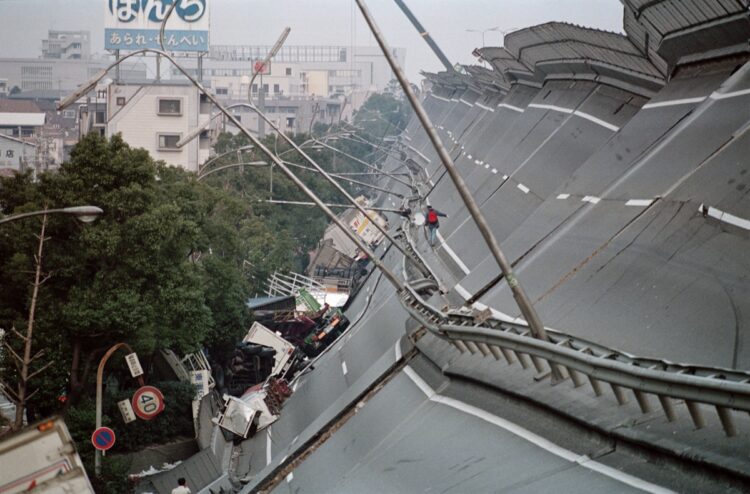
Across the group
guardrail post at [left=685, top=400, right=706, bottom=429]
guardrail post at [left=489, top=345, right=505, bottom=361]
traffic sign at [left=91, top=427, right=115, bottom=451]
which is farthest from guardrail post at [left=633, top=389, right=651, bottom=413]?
traffic sign at [left=91, top=427, right=115, bottom=451]

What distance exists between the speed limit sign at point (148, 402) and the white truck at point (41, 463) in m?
17.0

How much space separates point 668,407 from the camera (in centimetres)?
732

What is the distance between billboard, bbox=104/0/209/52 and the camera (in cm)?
10550

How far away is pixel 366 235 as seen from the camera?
6769 centimetres

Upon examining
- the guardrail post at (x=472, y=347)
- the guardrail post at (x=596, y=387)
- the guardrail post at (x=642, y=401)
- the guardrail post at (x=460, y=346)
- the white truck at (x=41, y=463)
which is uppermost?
the guardrail post at (x=642, y=401)

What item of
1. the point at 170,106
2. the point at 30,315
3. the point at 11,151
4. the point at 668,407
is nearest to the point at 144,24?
the point at 170,106

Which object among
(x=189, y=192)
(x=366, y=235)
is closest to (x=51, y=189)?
(x=189, y=192)

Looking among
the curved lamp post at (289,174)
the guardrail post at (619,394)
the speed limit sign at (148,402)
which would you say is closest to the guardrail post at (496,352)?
the guardrail post at (619,394)

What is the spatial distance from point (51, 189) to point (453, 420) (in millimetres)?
20608

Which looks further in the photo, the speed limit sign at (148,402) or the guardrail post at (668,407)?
the speed limit sign at (148,402)

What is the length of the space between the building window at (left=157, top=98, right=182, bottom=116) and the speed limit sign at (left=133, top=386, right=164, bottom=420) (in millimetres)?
64865

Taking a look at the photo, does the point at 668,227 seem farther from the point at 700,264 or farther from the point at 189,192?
the point at 189,192

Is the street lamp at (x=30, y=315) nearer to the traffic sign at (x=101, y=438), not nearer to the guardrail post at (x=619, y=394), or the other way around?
the traffic sign at (x=101, y=438)

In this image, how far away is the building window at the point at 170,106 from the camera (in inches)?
3679
